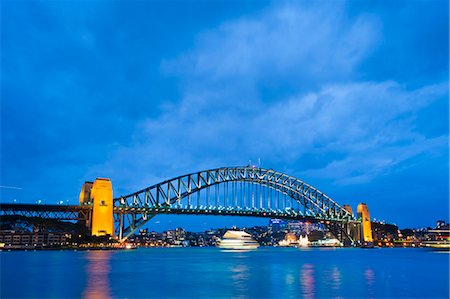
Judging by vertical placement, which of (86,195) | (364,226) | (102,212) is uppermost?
(86,195)

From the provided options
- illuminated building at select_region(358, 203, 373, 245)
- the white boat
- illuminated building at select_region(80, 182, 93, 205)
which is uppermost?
illuminated building at select_region(80, 182, 93, 205)

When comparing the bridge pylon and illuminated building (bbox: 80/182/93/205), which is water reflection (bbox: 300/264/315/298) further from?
illuminated building (bbox: 80/182/93/205)

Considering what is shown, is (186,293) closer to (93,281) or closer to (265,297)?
(265,297)

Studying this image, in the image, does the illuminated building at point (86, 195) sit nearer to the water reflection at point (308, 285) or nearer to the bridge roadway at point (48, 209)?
the bridge roadway at point (48, 209)

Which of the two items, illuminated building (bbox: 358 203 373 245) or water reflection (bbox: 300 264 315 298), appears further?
illuminated building (bbox: 358 203 373 245)

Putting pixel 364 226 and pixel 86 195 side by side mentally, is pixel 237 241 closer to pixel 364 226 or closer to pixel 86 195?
pixel 364 226

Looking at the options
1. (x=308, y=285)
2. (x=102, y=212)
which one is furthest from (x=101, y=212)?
(x=308, y=285)

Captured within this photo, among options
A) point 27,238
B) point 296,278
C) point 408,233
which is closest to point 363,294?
point 296,278

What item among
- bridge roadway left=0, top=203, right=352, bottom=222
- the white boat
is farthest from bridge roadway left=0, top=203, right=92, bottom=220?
the white boat

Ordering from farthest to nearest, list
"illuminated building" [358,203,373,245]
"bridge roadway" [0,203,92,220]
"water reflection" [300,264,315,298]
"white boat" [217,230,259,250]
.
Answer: "white boat" [217,230,259,250] < "illuminated building" [358,203,373,245] < "bridge roadway" [0,203,92,220] < "water reflection" [300,264,315,298]

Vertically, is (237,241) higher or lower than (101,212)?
lower

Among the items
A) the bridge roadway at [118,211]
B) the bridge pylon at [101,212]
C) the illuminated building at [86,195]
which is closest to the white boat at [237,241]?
the bridge roadway at [118,211]

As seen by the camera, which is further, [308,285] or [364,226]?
[364,226]
